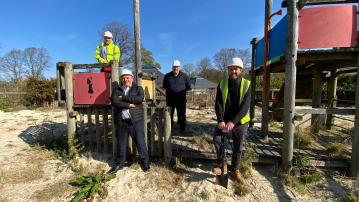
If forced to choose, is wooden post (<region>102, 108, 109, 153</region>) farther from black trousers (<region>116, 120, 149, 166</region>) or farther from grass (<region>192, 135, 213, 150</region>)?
grass (<region>192, 135, 213, 150</region>)

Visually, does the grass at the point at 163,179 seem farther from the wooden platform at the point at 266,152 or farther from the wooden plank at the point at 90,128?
the wooden plank at the point at 90,128

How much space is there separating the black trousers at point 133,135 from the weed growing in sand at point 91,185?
43cm

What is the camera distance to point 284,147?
3686 mm

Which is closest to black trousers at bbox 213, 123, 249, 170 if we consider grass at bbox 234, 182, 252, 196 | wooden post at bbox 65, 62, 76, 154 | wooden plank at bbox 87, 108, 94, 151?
grass at bbox 234, 182, 252, 196

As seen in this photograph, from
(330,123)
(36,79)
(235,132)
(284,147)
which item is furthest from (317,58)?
(36,79)

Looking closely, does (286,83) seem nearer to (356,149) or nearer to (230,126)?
(230,126)

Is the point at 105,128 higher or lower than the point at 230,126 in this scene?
lower

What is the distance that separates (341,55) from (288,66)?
1137 mm

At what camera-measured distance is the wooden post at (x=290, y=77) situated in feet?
11.3

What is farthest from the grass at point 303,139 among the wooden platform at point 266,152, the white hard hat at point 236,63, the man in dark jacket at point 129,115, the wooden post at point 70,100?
the wooden post at point 70,100

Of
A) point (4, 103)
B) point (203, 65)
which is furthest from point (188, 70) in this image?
point (4, 103)

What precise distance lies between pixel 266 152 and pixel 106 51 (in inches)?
167

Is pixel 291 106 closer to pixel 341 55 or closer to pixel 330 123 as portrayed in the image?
pixel 341 55

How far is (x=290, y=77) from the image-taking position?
351cm
